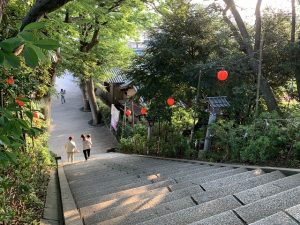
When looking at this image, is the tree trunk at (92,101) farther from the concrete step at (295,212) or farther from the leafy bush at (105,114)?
the concrete step at (295,212)

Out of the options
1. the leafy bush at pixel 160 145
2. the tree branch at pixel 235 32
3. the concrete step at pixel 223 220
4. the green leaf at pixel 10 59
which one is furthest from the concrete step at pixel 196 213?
the tree branch at pixel 235 32

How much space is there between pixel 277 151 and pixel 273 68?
224 inches

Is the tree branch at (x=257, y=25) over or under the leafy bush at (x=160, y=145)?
over

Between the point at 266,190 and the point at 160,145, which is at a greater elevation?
the point at 266,190

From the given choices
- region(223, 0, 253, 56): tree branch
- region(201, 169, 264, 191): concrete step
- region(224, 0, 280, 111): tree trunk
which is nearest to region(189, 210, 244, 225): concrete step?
region(201, 169, 264, 191): concrete step

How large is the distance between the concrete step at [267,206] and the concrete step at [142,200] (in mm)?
1493

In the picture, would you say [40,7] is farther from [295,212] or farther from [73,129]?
[73,129]

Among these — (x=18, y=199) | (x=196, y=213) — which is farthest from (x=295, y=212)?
(x=18, y=199)

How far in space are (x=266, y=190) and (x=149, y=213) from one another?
1705 mm

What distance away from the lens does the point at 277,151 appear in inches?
255

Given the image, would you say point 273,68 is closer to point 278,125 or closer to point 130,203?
point 278,125

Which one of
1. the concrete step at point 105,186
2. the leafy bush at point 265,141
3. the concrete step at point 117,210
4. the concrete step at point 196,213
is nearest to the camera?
the concrete step at point 196,213

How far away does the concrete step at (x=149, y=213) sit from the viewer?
381cm

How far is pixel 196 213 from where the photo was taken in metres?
3.65
